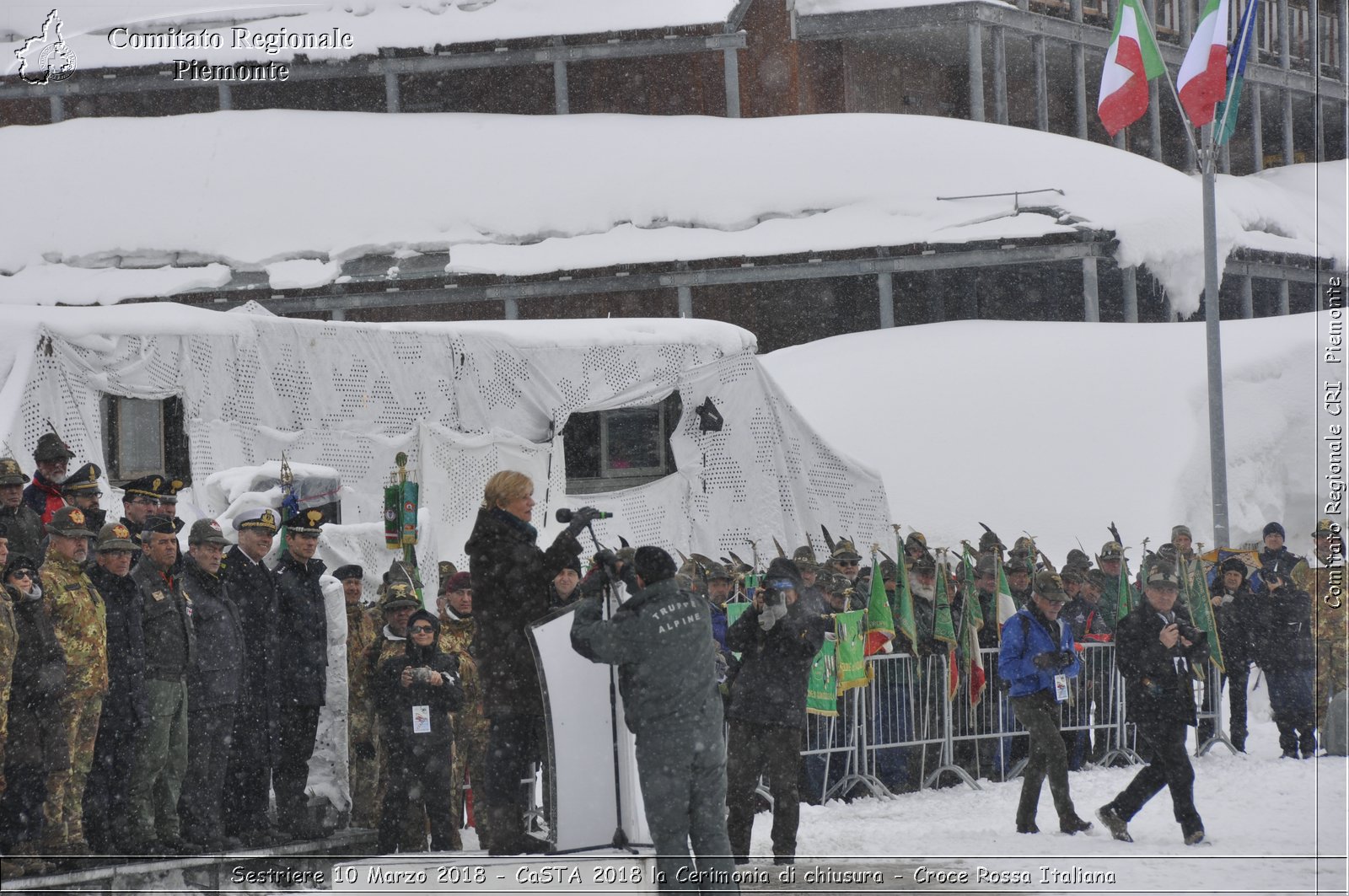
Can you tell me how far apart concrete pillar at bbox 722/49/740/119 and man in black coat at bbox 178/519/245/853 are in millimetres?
26806

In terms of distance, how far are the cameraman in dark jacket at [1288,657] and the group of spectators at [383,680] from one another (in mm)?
2670

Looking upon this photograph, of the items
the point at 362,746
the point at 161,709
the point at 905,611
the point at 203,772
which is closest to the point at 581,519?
the point at 161,709

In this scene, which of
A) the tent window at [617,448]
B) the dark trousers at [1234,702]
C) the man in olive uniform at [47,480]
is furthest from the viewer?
the tent window at [617,448]

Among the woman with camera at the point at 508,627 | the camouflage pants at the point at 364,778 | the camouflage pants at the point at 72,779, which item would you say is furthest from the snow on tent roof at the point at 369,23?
the camouflage pants at the point at 72,779

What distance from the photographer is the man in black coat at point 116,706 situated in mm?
7289

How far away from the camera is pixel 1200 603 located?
42.8 feet

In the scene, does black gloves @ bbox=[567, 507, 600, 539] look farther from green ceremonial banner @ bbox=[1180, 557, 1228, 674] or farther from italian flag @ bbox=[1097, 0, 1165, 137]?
italian flag @ bbox=[1097, 0, 1165, 137]

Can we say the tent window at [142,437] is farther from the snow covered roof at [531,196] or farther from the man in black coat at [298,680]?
the snow covered roof at [531,196]

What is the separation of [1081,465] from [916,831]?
1304cm

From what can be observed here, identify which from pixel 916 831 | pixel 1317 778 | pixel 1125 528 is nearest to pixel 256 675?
pixel 916 831

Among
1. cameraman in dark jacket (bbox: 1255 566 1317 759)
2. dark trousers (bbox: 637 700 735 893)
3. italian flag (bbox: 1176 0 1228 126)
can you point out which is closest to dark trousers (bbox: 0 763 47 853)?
dark trousers (bbox: 637 700 735 893)

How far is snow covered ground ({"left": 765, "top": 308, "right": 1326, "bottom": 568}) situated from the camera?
20.5 meters

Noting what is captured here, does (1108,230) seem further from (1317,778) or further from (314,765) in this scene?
(314,765)

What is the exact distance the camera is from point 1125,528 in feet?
65.6
